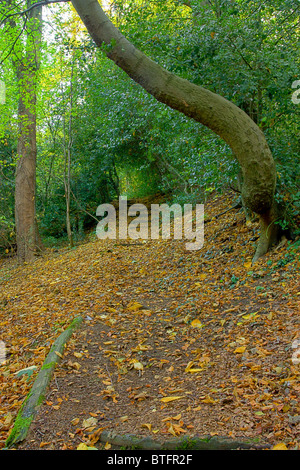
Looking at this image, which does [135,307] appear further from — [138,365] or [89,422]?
[89,422]

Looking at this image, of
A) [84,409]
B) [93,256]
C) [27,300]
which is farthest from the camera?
[93,256]

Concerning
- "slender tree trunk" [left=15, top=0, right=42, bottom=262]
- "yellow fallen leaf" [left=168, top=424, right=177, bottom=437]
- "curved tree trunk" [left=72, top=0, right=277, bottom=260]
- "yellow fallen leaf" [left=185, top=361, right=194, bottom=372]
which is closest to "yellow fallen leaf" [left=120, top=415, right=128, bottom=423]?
"yellow fallen leaf" [left=168, top=424, right=177, bottom=437]

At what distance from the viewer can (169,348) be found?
389 centimetres

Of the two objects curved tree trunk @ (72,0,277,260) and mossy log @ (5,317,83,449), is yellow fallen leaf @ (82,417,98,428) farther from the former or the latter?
curved tree trunk @ (72,0,277,260)

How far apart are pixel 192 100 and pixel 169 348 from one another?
113 inches

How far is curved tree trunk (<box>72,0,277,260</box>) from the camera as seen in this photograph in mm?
4199

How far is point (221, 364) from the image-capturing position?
130 inches

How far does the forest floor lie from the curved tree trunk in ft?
4.14

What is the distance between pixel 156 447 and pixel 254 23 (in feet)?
18.1

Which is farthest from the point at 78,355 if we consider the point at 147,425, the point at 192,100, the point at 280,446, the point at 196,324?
the point at 192,100

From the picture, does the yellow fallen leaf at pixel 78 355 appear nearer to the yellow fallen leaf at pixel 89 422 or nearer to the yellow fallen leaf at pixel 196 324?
the yellow fallen leaf at pixel 89 422

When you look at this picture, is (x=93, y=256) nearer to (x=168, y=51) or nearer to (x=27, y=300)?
(x=27, y=300)

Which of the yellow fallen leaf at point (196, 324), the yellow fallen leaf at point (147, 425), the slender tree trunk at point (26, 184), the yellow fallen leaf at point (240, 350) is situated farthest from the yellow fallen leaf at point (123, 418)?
the slender tree trunk at point (26, 184)
